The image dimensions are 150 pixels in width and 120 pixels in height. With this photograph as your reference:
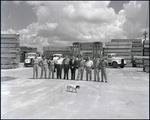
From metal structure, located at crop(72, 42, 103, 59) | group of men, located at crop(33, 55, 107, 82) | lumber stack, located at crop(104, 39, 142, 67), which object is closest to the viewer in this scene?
group of men, located at crop(33, 55, 107, 82)

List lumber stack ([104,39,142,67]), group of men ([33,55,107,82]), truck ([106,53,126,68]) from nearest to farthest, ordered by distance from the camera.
A: group of men ([33,55,107,82]), truck ([106,53,126,68]), lumber stack ([104,39,142,67])

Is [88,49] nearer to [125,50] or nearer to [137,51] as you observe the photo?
[125,50]

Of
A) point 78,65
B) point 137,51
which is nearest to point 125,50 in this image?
point 137,51

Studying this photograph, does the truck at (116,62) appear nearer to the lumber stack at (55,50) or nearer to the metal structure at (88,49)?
the metal structure at (88,49)

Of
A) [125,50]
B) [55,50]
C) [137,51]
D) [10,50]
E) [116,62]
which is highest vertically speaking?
[55,50]

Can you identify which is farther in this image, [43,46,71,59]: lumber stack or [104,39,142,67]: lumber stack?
[43,46,71,59]: lumber stack

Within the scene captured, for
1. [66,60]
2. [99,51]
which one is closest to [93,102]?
[66,60]

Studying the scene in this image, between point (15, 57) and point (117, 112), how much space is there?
1688 centimetres

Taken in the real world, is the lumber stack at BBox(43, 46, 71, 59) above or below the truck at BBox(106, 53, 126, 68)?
above

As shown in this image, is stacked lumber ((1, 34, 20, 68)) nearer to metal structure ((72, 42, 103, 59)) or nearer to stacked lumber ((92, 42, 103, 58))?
metal structure ((72, 42, 103, 59))

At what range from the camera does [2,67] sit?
19.1 m

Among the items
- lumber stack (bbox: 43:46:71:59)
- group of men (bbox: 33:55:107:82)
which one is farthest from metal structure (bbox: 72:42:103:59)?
group of men (bbox: 33:55:107:82)

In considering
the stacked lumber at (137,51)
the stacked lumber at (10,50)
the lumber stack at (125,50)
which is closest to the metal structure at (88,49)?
the lumber stack at (125,50)

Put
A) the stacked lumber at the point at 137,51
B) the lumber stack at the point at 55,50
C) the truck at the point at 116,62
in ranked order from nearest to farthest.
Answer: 1. the truck at the point at 116,62
2. the stacked lumber at the point at 137,51
3. the lumber stack at the point at 55,50
